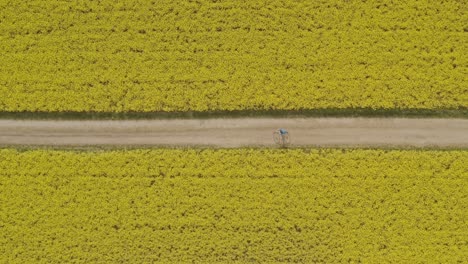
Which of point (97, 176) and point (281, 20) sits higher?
point (281, 20)

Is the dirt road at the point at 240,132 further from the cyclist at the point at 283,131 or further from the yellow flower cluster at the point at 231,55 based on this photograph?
the yellow flower cluster at the point at 231,55

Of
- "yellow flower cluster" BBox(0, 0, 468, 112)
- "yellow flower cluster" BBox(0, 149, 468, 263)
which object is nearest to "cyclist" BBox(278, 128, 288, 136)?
"yellow flower cluster" BBox(0, 149, 468, 263)

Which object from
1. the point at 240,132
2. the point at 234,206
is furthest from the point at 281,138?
the point at 234,206

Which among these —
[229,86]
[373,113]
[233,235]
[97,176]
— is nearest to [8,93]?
[97,176]

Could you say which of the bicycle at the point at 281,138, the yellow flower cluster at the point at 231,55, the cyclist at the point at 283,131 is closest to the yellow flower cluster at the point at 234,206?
the bicycle at the point at 281,138

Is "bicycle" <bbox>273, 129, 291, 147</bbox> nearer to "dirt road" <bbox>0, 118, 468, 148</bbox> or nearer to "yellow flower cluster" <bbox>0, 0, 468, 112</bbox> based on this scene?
"dirt road" <bbox>0, 118, 468, 148</bbox>

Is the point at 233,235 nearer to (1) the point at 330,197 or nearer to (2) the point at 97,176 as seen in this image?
(1) the point at 330,197

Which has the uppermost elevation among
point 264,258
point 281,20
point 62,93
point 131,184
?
point 281,20
